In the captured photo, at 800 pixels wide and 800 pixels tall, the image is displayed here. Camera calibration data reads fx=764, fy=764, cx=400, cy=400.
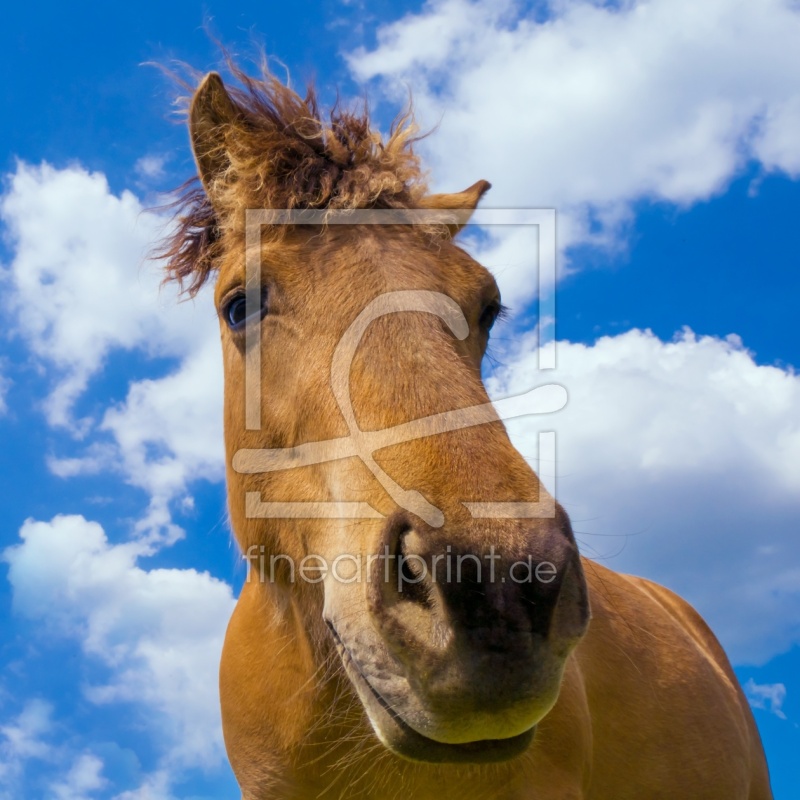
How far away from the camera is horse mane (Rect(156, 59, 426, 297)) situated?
3756 mm

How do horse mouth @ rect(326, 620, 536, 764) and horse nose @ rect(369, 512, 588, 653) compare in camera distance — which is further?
horse mouth @ rect(326, 620, 536, 764)

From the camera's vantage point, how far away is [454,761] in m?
2.51

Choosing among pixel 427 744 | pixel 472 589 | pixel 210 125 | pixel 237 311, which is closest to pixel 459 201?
pixel 210 125

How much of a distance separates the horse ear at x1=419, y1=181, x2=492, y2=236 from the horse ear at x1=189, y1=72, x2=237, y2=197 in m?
1.15

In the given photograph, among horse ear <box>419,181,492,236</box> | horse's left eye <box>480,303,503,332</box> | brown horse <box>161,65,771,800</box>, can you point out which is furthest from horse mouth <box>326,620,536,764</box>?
horse ear <box>419,181,492,236</box>

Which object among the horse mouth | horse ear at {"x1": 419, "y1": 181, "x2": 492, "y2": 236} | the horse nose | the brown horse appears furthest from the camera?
horse ear at {"x1": 419, "y1": 181, "x2": 492, "y2": 236}

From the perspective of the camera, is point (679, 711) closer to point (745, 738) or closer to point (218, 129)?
point (745, 738)

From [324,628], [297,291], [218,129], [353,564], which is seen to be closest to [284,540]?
[324,628]

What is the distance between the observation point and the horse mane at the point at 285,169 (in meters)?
3.76

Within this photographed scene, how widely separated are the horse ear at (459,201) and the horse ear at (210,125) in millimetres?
1148

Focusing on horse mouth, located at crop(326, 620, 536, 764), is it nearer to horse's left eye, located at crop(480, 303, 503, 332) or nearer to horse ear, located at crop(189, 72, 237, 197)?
horse's left eye, located at crop(480, 303, 503, 332)

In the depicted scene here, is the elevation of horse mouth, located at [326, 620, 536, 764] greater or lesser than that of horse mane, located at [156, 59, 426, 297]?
lesser

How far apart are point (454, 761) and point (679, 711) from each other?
3.45 meters

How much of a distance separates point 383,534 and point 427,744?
749 mm
